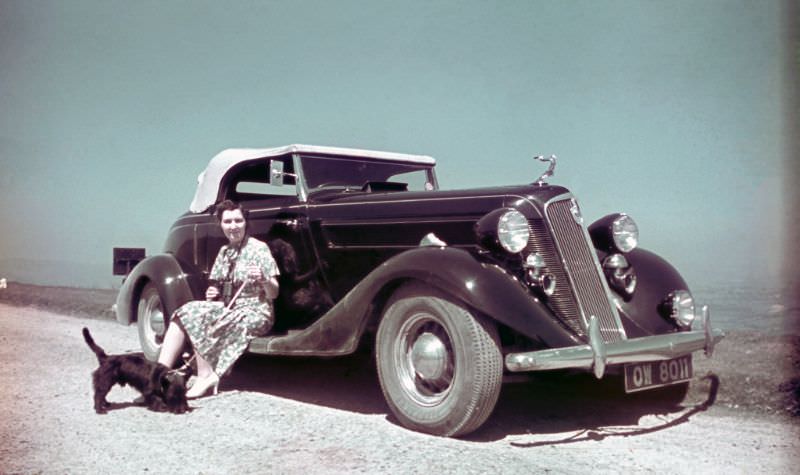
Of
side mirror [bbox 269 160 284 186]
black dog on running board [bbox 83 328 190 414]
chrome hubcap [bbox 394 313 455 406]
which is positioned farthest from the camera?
side mirror [bbox 269 160 284 186]

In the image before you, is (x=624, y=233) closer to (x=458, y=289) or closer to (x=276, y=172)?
(x=458, y=289)

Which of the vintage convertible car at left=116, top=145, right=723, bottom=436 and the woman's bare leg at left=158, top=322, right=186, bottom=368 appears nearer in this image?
the vintage convertible car at left=116, top=145, right=723, bottom=436

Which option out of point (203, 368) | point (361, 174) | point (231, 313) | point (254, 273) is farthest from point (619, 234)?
point (203, 368)

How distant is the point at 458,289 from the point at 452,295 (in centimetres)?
8

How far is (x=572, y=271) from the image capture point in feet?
12.4

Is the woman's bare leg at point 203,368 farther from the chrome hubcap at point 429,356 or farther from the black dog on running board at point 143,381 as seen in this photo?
the chrome hubcap at point 429,356

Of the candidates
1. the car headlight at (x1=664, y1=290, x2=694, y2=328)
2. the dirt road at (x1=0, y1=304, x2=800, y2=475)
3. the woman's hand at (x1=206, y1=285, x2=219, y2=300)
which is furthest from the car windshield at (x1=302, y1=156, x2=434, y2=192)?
the car headlight at (x1=664, y1=290, x2=694, y2=328)

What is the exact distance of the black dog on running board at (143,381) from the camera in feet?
12.4

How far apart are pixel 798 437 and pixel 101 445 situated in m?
3.55

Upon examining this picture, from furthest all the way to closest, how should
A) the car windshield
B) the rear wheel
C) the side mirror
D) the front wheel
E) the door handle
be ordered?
1. the rear wheel
2. the car windshield
3. the side mirror
4. the door handle
5. the front wheel

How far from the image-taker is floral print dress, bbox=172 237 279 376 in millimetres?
4324

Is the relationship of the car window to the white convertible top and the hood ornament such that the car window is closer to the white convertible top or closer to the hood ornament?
the white convertible top

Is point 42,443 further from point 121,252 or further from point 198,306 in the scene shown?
point 121,252

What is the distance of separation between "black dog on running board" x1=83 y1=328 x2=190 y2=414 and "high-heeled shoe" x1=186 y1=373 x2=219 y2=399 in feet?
1.10
